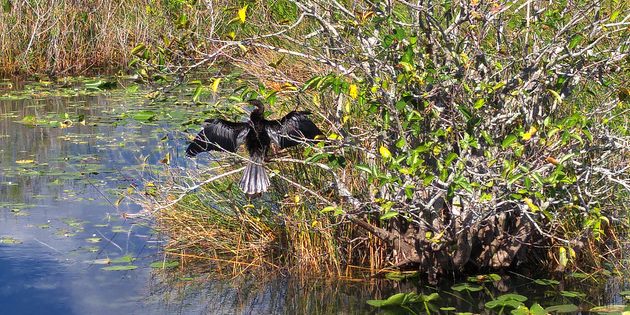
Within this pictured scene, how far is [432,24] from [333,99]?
1.13 meters

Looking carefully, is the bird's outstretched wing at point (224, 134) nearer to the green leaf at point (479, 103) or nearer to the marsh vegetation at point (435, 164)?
the marsh vegetation at point (435, 164)

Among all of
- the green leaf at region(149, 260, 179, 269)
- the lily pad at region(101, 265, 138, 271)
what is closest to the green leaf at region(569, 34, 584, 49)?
the green leaf at region(149, 260, 179, 269)

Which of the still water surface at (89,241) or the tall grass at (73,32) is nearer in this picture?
the still water surface at (89,241)

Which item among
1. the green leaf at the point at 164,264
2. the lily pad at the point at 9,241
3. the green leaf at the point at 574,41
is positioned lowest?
the green leaf at the point at 164,264

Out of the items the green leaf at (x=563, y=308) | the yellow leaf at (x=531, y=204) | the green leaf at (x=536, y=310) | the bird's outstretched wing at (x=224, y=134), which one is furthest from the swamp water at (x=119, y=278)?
the yellow leaf at (x=531, y=204)

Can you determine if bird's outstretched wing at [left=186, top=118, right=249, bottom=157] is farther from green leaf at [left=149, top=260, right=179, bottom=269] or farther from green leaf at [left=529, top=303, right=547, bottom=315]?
green leaf at [left=529, top=303, right=547, bottom=315]

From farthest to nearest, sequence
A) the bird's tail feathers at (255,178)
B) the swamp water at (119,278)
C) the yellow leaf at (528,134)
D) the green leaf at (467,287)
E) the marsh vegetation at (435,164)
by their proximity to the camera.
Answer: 1. the bird's tail feathers at (255,178)
2. the green leaf at (467,287)
3. the swamp water at (119,278)
4. the marsh vegetation at (435,164)
5. the yellow leaf at (528,134)

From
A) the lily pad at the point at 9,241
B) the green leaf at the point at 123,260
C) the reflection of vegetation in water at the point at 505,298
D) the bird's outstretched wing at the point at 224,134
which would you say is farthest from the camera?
the lily pad at the point at 9,241

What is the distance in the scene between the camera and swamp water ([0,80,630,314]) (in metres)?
5.13

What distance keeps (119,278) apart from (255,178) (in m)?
0.98

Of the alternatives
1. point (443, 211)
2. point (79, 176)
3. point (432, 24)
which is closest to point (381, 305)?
point (443, 211)

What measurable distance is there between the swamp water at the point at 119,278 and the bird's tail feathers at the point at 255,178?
1.72 feet

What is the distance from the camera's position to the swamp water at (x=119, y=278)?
513 centimetres

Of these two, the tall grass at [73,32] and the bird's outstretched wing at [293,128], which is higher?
the tall grass at [73,32]
